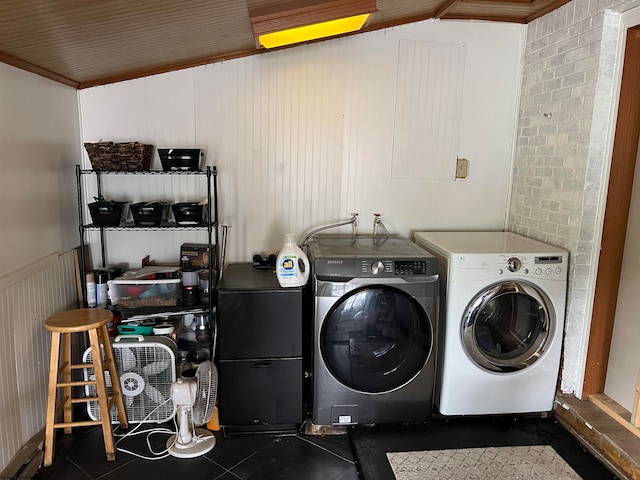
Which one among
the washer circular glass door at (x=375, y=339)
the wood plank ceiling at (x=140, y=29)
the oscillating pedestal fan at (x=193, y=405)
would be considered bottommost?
the oscillating pedestal fan at (x=193, y=405)

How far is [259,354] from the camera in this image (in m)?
2.51

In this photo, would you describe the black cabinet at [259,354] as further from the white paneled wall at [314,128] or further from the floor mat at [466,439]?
the white paneled wall at [314,128]

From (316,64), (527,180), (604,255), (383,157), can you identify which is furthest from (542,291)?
(316,64)

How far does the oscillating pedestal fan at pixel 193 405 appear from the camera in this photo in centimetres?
235

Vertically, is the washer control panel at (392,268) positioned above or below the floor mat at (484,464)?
above

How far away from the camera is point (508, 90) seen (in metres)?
3.13

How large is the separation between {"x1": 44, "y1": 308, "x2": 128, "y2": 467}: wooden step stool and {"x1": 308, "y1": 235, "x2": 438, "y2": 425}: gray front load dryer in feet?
3.35

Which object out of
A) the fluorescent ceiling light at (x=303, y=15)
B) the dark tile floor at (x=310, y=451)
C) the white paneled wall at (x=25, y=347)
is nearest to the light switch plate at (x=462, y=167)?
the fluorescent ceiling light at (x=303, y=15)

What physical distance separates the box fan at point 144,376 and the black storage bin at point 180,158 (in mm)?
953

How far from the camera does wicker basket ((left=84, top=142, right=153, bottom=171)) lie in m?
2.62

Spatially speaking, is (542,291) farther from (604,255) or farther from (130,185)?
(130,185)

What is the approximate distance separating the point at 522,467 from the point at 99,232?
8.78 feet

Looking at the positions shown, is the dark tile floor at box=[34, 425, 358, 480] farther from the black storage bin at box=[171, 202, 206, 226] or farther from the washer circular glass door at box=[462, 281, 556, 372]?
the black storage bin at box=[171, 202, 206, 226]

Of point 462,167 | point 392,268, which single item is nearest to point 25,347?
point 392,268
